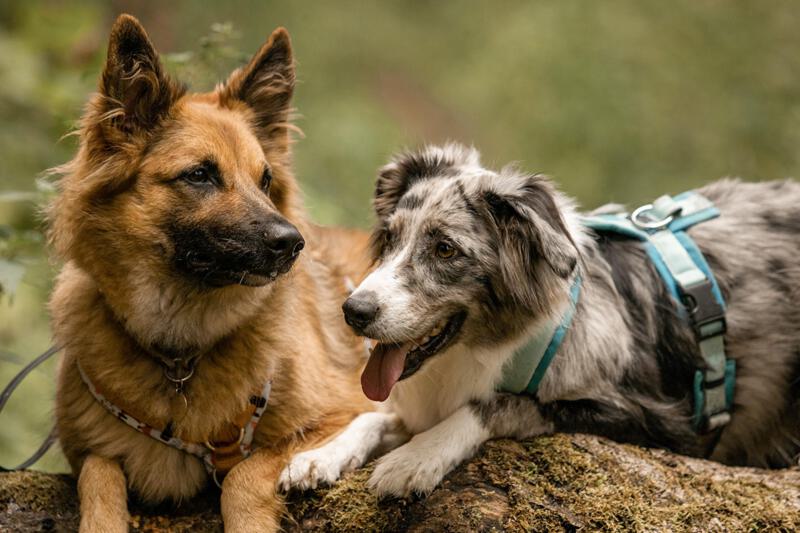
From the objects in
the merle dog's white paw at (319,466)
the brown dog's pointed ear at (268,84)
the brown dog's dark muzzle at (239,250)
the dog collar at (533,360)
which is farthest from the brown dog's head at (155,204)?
the dog collar at (533,360)

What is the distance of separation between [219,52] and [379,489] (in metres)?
3.12

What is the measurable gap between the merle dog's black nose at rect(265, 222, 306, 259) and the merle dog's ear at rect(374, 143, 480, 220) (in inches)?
23.0

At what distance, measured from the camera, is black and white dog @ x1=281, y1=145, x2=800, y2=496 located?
3100 millimetres

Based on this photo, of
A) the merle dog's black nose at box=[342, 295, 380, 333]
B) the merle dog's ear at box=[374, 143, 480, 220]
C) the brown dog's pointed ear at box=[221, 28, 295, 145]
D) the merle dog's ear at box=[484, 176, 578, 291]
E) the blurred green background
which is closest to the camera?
the merle dog's black nose at box=[342, 295, 380, 333]

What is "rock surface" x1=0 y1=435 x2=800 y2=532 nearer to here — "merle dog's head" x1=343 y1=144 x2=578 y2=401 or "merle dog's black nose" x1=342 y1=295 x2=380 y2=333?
"merle dog's head" x1=343 y1=144 x2=578 y2=401

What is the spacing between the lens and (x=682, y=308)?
3.58 meters

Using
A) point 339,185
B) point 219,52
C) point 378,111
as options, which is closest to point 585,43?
point 378,111

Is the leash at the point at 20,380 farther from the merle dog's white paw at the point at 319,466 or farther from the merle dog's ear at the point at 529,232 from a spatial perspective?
the merle dog's ear at the point at 529,232

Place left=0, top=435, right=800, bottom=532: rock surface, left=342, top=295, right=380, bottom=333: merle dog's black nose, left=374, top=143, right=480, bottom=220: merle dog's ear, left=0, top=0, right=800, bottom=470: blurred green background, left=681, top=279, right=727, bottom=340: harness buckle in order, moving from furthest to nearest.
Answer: left=0, top=0, right=800, bottom=470: blurred green background → left=374, top=143, right=480, bottom=220: merle dog's ear → left=681, top=279, right=727, bottom=340: harness buckle → left=342, top=295, right=380, bottom=333: merle dog's black nose → left=0, top=435, right=800, bottom=532: rock surface

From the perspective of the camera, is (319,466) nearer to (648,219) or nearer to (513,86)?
(648,219)

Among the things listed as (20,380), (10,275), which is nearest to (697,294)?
(10,275)

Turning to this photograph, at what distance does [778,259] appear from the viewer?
12.5ft

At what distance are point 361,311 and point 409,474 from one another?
2.15 feet

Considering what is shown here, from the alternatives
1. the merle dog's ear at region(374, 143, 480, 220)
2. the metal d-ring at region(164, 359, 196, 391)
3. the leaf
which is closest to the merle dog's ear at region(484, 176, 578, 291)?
the merle dog's ear at region(374, 143, 480, 220)
